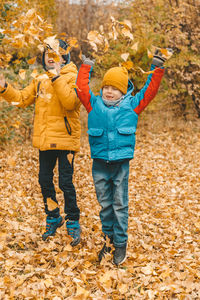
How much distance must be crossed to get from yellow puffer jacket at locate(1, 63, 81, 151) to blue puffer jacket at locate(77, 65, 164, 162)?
224mm

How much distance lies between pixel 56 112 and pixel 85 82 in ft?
1.54

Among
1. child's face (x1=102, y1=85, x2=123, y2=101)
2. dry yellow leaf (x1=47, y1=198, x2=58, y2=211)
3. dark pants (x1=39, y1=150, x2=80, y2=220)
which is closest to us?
child's face (x1=102, y1=85, x2=123, y2=101)

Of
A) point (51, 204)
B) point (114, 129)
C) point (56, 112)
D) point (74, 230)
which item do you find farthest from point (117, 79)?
point (74, 230)

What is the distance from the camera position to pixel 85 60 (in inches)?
108

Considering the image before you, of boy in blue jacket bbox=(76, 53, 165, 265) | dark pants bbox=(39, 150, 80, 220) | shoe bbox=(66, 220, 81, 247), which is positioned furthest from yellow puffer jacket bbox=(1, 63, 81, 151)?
shoe bbox=(66, 220, 81, 247)

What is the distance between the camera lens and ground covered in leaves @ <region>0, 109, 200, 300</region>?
103 inches

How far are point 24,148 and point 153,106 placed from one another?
3455 millimetres

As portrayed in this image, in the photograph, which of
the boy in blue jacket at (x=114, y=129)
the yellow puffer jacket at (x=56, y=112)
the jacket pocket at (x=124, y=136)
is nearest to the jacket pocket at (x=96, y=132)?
the boy in blue jacket at (x=114, y=129)

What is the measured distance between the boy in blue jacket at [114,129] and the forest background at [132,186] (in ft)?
0.79

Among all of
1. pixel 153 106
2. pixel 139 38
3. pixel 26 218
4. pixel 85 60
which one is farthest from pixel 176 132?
pixel 85 60

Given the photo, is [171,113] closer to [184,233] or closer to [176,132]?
[176,132]

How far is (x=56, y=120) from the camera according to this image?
304cm

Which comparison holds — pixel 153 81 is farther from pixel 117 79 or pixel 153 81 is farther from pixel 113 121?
pixel 113 121

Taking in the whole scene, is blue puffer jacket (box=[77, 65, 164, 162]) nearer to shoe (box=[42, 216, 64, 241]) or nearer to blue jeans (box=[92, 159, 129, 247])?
blue jeans (box=[92, 159, 129, 247])
